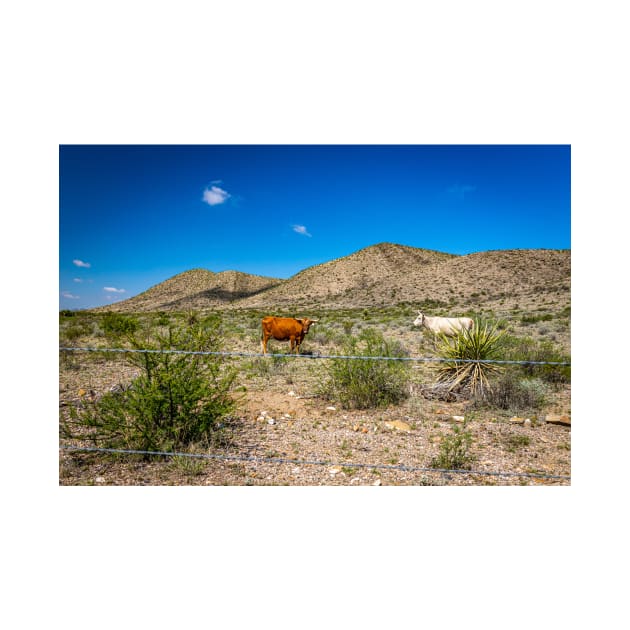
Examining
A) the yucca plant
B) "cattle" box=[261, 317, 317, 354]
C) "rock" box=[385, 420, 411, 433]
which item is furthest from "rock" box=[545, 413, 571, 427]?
"cattle" box=[261, 317, 317, 354]

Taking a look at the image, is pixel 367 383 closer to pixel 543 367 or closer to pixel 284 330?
pixel 543 367

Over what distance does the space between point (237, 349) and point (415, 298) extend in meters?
44.2

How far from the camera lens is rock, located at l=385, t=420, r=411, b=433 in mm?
5656

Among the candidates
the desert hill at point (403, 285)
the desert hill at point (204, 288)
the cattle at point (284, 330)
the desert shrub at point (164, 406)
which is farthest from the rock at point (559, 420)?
the desert hill at point (204, 288)

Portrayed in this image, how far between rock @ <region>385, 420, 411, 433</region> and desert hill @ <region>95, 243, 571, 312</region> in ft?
88.1

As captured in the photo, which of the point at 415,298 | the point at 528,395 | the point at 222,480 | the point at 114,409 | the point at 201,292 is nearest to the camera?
the point at 222,480

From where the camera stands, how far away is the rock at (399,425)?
5656mm

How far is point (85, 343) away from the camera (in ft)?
46.7

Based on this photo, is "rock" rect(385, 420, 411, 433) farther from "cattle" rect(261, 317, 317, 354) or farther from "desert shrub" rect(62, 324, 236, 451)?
"cattle" rect(261, 317, 317, 354)

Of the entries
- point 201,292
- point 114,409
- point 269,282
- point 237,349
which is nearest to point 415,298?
point 237,349

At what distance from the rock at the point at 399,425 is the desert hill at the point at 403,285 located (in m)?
26.9

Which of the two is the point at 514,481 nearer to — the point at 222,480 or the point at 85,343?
the point at 222,480

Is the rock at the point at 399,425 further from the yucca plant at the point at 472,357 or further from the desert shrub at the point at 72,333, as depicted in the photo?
the desert shrub at the point at 72,333

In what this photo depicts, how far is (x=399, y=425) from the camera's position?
226 inches
